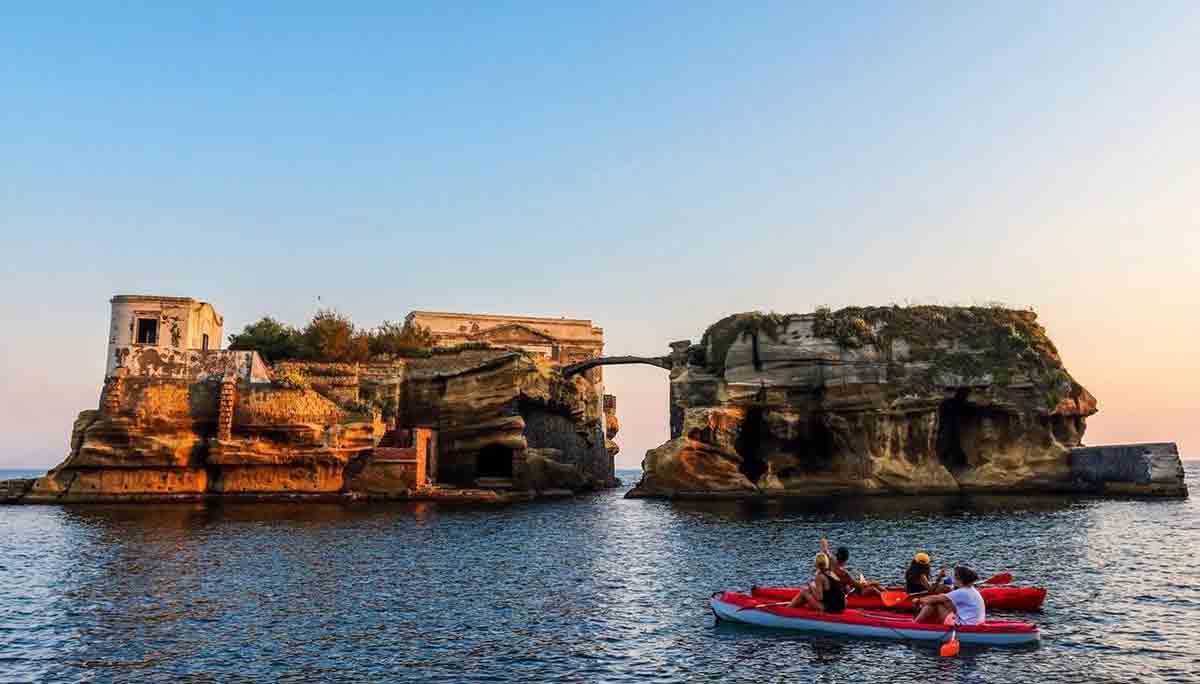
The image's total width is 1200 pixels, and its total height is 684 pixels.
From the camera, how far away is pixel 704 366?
65.0 metres

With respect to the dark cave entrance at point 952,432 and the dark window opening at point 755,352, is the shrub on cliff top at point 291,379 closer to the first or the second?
the dark window opening at point 755,352

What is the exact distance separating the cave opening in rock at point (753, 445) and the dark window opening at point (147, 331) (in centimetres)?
4223

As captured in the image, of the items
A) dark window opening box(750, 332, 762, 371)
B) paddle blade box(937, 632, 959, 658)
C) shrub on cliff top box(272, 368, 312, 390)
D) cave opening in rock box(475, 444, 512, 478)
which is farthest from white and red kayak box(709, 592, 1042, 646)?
cave opening in rock box(475, 444, 512, 478)

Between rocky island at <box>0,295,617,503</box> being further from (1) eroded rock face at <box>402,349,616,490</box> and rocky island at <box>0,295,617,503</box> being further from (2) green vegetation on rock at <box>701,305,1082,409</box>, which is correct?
(2) green vegetation on rock at <box>701,305,1082,409</box>

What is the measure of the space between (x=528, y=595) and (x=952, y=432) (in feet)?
165

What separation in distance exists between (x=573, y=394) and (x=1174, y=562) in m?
54.0

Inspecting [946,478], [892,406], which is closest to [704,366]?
[892,406]

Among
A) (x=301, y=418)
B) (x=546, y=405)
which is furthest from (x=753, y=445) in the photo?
(x=301, y=418)

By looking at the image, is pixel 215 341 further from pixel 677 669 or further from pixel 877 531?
pixel 677 669

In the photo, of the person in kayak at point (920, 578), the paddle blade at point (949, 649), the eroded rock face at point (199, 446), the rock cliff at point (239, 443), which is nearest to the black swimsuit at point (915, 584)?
the person in kayak at point (920, 578)

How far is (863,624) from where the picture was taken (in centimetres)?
1794

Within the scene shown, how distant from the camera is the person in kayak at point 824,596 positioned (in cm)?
1855

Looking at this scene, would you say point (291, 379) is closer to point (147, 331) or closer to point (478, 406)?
point (147, 331)

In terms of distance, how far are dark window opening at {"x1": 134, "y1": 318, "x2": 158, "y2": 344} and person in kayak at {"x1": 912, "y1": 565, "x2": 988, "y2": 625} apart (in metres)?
57.0
